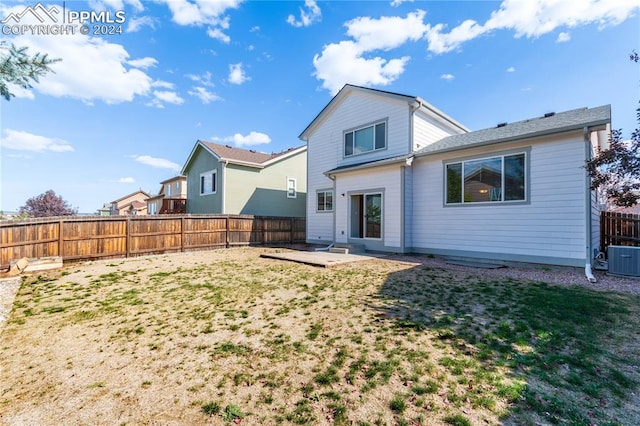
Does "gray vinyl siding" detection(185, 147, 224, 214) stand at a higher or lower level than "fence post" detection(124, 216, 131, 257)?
higher

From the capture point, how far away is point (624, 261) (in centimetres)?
699

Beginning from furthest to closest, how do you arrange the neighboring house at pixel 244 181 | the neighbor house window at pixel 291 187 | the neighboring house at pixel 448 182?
1. the neighbor house window at pixel 291 187
2. the neighboring house at pixel 244 181
3. the neighboring house at pixel 448 182

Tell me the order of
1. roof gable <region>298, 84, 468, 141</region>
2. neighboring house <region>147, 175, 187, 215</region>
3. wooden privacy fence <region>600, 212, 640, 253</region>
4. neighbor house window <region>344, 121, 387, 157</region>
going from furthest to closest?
neighboring house <region>147, 175, 187, 215</region>, neighbor house window <region>344, 121, 387, 157</region>, roof gable <region>298, 84, 468, 141</region>, wooden privacy fence <region>600, 212, 640, 253</region>

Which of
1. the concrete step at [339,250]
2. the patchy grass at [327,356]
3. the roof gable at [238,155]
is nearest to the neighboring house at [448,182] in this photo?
the concrete step at [339,250]

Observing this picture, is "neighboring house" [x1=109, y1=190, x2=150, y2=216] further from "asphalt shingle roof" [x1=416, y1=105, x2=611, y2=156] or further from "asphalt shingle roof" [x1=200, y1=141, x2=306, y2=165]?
"asphalt shingle roof" [x1=416, y1=105, x2=611, y2=156]

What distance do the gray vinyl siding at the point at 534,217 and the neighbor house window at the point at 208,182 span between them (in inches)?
585

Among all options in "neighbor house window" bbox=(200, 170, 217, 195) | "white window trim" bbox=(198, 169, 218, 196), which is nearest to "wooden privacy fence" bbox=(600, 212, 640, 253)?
"white window trim" bbox=(198, 169, 218, 196)

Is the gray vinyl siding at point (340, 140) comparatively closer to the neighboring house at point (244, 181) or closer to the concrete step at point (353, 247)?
the concrete step at point (353, 247)

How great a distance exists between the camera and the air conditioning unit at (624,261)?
6859 millimetres

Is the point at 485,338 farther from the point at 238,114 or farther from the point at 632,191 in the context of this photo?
the point at 238,114

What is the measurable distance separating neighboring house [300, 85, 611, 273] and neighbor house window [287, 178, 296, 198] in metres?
5.95

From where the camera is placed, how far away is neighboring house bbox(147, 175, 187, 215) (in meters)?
21.6

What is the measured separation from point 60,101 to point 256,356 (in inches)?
670

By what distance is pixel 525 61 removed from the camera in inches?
434
